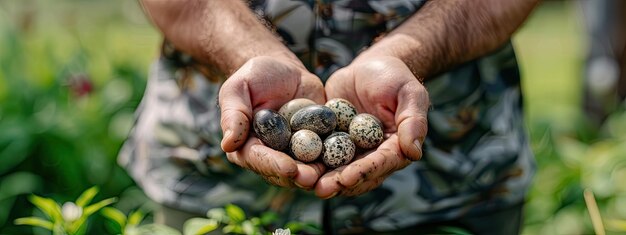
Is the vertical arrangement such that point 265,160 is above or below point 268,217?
above

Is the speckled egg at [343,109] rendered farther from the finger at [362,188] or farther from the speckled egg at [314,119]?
the finger at [362,188]

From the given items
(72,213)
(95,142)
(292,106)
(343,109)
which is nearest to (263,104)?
(292,106)

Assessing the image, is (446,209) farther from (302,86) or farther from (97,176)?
(97,176)

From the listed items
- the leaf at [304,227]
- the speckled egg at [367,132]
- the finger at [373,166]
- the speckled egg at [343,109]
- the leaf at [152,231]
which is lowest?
the leaf at [304,227]

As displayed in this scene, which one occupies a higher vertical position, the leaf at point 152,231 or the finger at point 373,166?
the finger at point 373,166

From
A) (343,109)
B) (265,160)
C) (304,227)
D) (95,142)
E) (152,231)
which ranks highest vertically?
(265,160)

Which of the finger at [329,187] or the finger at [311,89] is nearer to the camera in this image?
the finger at [329,187]

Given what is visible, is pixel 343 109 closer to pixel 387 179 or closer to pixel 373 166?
pixel 387 179

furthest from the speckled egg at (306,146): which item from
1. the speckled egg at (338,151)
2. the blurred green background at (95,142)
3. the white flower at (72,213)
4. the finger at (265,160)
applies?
the blurred green background at (95,142)
